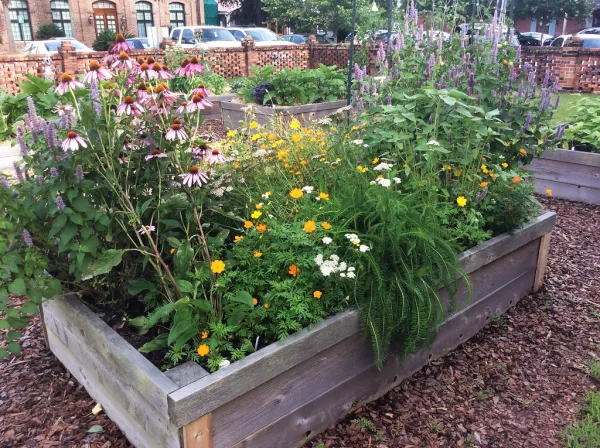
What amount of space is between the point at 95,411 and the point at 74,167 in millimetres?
1094

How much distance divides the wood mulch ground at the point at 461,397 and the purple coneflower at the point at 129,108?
1.33 m

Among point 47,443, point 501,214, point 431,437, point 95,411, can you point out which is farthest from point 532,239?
point 47,443

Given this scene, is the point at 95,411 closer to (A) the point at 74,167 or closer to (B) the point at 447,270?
(A) the point at 74,167

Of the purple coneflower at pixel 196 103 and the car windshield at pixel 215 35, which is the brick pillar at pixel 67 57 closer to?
the car windshield at pixel 215 35

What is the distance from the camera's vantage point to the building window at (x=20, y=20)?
27.9m

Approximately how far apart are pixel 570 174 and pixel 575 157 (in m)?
0.18

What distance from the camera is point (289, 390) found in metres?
2.10

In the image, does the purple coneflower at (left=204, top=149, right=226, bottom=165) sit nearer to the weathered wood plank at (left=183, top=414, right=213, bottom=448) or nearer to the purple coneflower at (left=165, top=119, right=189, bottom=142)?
the purple coneflower at (left=165, top=119, right=189, bottom=142)

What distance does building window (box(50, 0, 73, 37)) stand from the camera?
95.7 feet

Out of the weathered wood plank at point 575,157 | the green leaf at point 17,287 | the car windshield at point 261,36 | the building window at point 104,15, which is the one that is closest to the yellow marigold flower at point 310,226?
the green leaf at point 17,287

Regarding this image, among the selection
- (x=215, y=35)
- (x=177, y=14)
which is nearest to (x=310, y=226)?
(x=215, y=35)

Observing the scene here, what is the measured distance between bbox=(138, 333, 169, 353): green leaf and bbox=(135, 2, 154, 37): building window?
33222 mm

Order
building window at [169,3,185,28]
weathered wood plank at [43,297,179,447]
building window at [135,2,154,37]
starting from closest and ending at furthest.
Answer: weathered wood plank at [43,297,179,447]
building window at [135,2,154,37]
building window at [169,3,185,28]

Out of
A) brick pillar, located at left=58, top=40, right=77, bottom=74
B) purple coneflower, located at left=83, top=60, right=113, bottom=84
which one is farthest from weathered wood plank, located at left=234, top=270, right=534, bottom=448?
brick pillar, located at left=58, top=40, right=77, bottom=74
